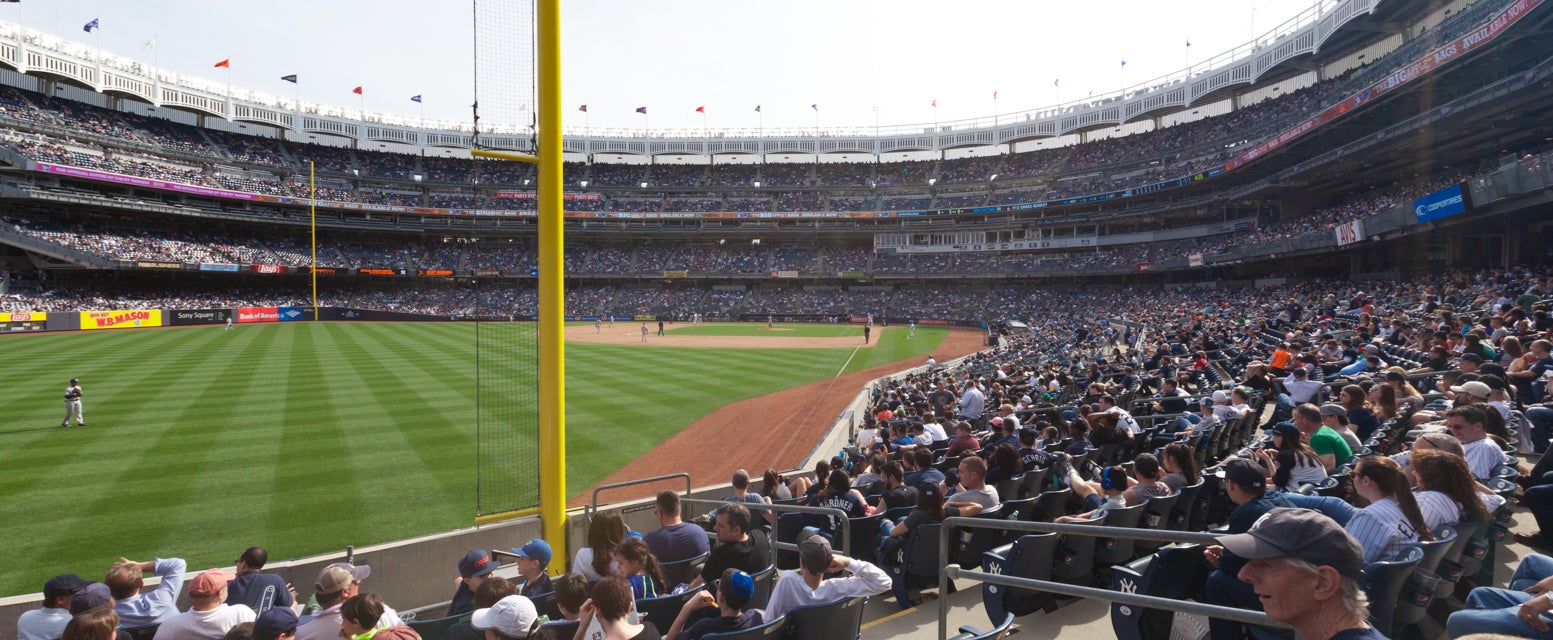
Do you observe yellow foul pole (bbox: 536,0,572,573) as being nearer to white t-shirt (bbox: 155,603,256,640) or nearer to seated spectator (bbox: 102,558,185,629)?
white t-shirt (bbox: 155,603,256,640)

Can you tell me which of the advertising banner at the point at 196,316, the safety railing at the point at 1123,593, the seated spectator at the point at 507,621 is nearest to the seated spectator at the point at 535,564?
the seated spectator at the point at 507,621

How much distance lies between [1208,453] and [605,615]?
860cm

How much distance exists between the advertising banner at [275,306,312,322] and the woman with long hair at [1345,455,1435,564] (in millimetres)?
70954

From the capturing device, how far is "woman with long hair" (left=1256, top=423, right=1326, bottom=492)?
234 inches

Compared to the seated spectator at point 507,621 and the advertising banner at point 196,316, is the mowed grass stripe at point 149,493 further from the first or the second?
the advertising banner at point 196,316

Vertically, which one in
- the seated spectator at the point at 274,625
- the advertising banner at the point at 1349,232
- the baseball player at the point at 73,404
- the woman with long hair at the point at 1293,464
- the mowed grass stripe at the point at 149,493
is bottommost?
the mowed grass stripe at the point at 149,493

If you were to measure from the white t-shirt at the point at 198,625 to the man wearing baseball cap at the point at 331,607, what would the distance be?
0.70 m

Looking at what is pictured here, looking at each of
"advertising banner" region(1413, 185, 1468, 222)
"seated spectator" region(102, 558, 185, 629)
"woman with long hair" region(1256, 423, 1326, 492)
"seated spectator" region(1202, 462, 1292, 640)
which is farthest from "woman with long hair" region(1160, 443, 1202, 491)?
"advertising banner" region(1413, 185, 1468, 222)

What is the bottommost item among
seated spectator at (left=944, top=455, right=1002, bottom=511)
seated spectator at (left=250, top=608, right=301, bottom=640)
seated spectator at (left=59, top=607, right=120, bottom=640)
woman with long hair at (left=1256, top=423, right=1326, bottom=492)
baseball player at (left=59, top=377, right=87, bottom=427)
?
baseball player at (left=59, top=377, right=87, bottom=427)

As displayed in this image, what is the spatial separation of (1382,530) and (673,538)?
193 inches

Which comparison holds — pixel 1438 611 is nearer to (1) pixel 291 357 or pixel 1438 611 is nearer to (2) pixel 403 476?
(2) pixel 403 476

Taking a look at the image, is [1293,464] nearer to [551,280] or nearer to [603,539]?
[603,539]

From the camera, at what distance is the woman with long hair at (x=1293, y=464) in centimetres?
594

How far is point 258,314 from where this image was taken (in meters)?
57.6
